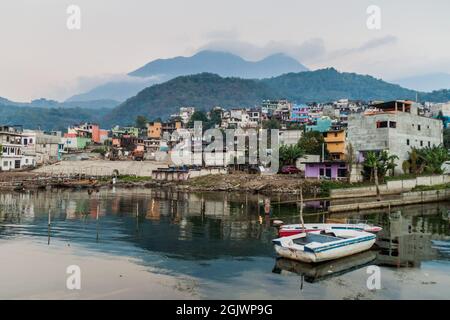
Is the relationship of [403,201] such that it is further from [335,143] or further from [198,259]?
[198,259]

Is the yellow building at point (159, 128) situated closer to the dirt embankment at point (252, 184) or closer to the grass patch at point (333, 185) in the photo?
the dirt embankment at point (252, 184)

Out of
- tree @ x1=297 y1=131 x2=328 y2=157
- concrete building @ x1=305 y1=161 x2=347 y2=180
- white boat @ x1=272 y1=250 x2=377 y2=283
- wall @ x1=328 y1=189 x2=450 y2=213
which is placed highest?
tree @ x1=297 y1=131 x2=328 y2=157

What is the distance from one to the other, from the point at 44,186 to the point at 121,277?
156 feet

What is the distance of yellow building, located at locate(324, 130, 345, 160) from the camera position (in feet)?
206

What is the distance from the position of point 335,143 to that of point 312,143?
327cm

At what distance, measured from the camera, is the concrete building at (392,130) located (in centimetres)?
5062

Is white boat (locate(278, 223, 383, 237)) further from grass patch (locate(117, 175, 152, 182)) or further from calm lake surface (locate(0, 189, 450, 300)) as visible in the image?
grass patch (locate(117, 175, 152, 182))

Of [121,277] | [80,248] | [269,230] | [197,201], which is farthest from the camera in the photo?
[197,201]

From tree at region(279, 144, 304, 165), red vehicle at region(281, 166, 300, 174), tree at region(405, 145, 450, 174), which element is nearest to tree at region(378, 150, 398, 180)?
tree at region(405, 145, 450, 174)

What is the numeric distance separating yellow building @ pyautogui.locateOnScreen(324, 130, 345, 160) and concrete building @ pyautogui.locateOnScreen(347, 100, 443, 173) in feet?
25.2

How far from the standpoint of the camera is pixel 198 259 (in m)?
20.5
